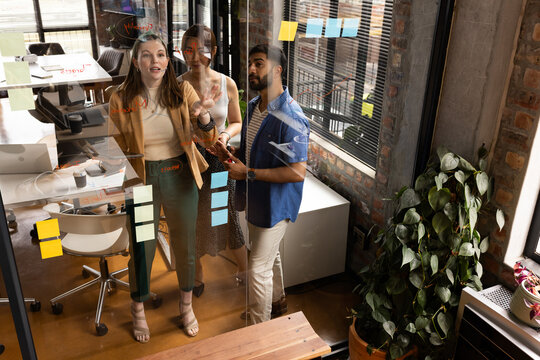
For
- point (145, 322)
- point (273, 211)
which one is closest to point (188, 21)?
point (273, 211)

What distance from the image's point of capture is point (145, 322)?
2.19 meters

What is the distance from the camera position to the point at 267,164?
85.7 inches

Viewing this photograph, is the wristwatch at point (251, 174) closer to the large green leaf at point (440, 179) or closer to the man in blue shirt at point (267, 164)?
the man in blue shirt at point (267, 164)

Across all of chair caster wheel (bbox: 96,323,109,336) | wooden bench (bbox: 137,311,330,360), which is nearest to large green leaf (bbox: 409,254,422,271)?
wooden bench (bbox: 137,311,330,360)

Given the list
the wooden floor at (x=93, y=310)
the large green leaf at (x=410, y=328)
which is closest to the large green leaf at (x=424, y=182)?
the large green leaf at (x=410, y=328)

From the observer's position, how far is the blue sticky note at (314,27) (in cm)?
208

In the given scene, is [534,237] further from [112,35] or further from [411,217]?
[112,35]

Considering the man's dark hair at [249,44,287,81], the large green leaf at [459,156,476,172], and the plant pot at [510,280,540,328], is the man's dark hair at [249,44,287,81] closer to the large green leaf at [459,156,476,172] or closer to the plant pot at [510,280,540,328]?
the large green leaf at [459,156,476,172]

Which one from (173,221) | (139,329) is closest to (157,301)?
(139,329)

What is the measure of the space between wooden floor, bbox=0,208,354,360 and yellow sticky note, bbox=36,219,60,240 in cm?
3

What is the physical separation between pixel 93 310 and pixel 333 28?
62.9 inches

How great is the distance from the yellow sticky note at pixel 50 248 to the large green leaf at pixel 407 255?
55.7 inches

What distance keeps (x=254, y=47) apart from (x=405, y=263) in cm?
111

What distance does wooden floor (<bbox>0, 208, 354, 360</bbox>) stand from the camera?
191 cm
